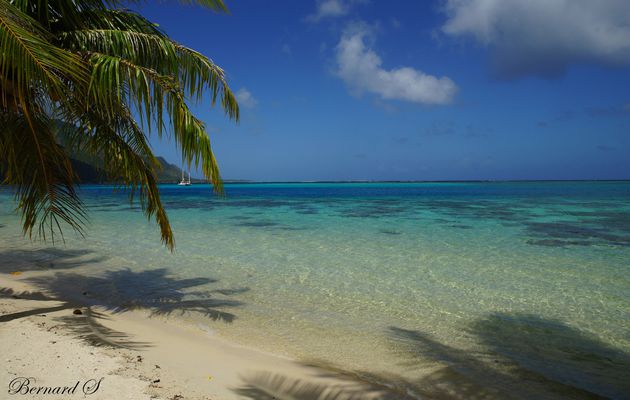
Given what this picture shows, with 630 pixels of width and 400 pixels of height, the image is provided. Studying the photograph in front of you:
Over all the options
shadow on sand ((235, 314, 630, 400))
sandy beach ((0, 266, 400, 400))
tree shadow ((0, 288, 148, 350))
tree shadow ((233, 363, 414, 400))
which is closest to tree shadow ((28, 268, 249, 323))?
tree shadow ((0, 288, 148, 350))

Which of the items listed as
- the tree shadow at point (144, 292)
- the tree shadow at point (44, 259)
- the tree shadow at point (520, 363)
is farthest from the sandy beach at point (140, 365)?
the tree shadow at point (44, 259)

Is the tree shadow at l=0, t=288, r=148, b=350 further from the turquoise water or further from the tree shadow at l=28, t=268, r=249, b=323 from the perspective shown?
the turquoise water

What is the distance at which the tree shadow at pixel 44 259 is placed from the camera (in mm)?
7893

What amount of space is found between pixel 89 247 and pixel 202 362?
8695 millimetres

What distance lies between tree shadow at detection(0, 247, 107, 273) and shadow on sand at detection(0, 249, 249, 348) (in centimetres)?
36

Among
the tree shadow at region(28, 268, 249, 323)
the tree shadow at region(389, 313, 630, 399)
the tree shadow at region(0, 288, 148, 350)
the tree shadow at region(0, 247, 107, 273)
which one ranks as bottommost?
the tree shadow at region(389, 313, 630, 399)

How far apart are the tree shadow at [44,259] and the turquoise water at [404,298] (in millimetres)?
Result: 47

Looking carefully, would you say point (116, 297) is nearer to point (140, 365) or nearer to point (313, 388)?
point (140, 365)

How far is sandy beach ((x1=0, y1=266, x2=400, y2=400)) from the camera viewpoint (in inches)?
115

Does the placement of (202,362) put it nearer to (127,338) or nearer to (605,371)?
(127,338)

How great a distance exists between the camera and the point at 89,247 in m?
10.5

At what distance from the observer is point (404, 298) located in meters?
6.15

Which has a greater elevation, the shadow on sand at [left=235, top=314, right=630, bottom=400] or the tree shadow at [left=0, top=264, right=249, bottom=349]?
the tree shadow at [left=0, top=264, right=249, bottom=349]

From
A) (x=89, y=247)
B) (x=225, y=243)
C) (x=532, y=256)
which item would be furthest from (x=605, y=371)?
(x=89, y=247)
